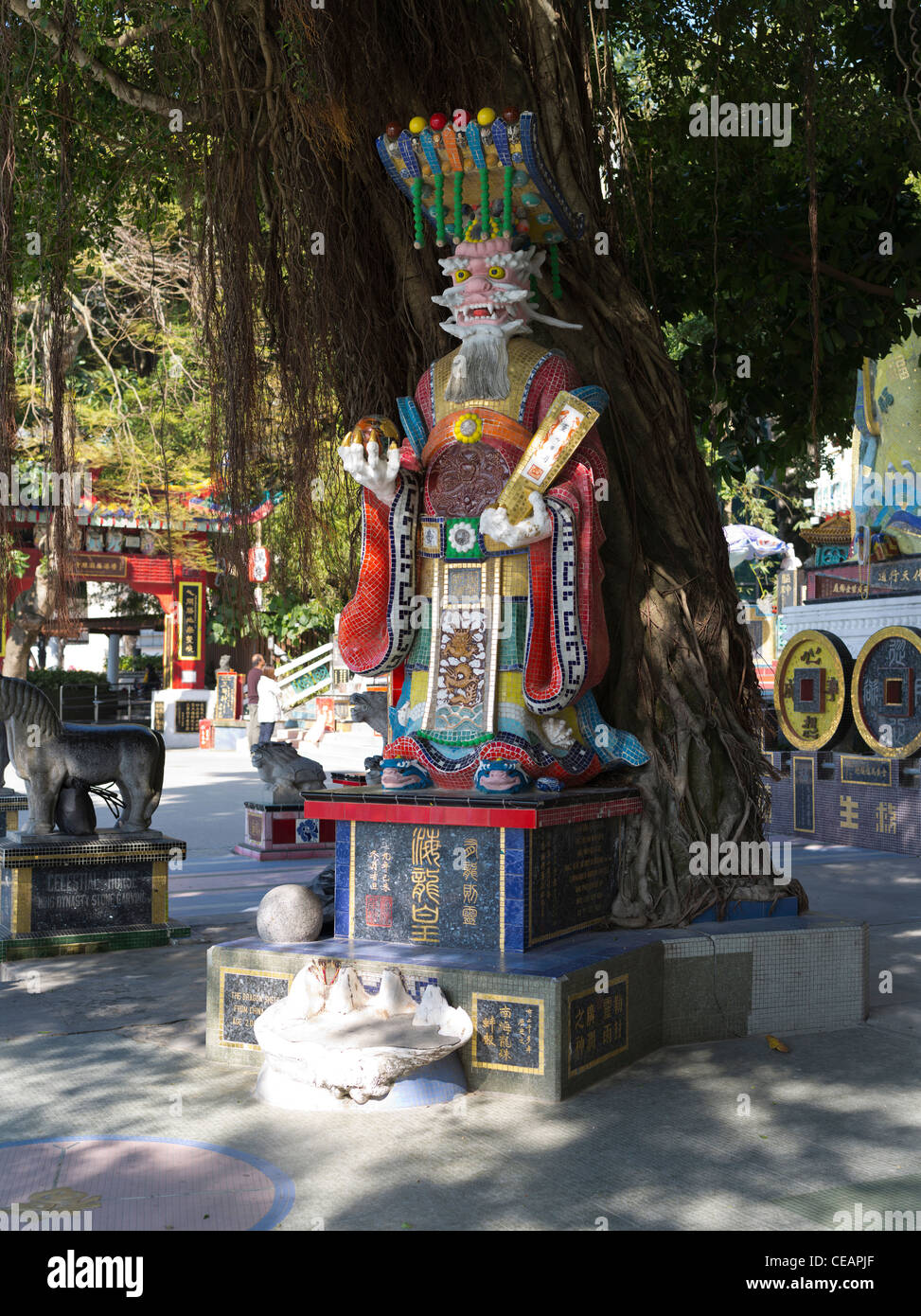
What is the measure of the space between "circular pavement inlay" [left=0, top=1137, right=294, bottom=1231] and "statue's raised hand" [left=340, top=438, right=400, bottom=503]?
2741mm

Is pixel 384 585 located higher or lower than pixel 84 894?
higher

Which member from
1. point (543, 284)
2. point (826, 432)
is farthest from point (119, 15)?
point (826, 432)

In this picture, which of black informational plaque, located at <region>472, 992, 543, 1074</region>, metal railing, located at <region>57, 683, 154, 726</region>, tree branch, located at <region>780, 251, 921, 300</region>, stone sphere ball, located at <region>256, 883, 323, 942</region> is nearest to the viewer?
black informational plaque, located at <region>472, 992, 543, 1074</region>

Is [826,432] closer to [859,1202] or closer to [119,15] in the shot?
[119,15]

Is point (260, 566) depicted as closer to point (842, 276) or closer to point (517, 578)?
point (842, 276)

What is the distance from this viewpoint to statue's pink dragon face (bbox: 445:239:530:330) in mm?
5516

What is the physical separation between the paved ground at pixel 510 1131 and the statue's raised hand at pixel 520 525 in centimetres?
211

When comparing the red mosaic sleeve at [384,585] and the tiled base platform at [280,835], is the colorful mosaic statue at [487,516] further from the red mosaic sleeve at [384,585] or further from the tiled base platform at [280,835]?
the tiled base platform at [280,835]

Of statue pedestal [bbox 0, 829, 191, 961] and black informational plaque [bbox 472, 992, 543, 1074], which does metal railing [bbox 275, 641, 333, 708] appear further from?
black informational plaque [bbox 472, 992, 543, 1074]

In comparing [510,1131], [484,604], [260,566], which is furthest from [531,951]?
[260,566]

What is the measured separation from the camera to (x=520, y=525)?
5.19 metres

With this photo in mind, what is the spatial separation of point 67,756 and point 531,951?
3.25 meters

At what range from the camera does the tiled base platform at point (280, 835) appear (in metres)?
10.3

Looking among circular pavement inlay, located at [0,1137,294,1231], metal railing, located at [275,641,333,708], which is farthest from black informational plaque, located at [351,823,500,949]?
metal railing, located at [275,641,333,708]
